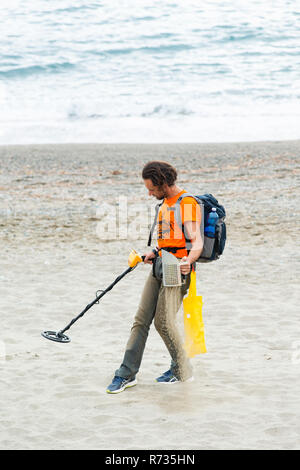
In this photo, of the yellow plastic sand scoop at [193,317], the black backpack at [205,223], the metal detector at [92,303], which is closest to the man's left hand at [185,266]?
the black backpack at [205,223]

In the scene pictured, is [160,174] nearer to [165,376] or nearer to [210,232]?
[210,232]

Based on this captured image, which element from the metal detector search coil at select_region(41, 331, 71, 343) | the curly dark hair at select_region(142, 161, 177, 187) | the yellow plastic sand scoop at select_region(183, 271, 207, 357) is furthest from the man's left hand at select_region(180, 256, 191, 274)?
the metal detector search coil at select_region(41, 331, 71, 343)

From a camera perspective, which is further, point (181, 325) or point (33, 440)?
point (181, 325)

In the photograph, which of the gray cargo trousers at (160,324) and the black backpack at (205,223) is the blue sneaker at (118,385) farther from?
the black backpack at (205,223)

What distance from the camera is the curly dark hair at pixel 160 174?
4.42m

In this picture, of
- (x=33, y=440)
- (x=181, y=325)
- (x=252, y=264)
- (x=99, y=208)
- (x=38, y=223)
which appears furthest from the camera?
(x=99, y=208)

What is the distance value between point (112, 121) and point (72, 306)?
24604 mm

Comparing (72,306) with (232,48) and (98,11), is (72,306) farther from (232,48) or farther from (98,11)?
(98,11)

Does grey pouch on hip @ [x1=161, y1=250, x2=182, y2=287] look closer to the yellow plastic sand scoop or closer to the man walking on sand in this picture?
the man walking on sand

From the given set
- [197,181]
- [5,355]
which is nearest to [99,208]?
[197,181]

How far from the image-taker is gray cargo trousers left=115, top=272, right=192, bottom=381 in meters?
4.60

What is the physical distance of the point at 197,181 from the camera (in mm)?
→ 14867
